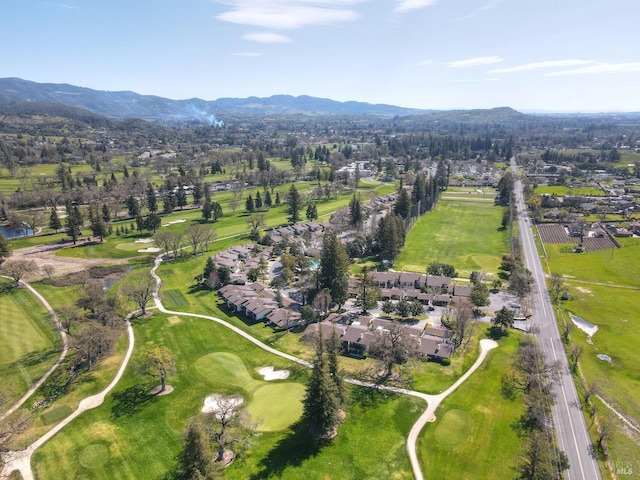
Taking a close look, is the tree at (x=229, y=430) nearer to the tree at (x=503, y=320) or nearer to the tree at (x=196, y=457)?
the tree at (x=196, y=457)

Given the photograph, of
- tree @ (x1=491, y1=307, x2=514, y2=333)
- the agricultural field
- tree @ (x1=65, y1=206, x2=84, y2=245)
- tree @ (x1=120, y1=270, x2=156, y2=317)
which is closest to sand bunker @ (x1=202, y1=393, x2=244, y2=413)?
tree @ (x1=120, y1=270, x2=156, y2=317)

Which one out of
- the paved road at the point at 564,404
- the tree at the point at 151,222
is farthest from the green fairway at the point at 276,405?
the tree at the point at 151,222

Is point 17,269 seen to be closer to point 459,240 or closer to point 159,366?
point 159,366

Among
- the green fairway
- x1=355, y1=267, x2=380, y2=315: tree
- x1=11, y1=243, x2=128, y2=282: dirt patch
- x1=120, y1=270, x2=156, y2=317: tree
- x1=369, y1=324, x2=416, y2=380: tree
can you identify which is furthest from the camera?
x1=11, y1=243, x2=128, y2=282: dirt patch

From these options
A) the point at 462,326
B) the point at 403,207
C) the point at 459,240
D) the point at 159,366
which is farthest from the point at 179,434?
the point at 403,207

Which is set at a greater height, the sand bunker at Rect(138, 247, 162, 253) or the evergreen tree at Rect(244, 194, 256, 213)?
the evergreen tree at Rect(244, 194, 256, 213)

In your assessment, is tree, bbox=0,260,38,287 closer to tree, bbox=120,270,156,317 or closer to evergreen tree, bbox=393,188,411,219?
tree, bbox=120,270,156,317
